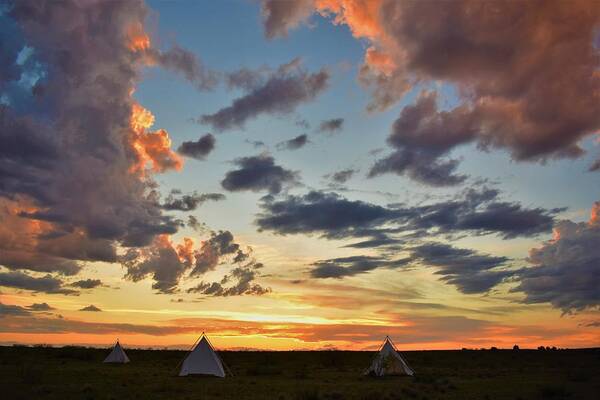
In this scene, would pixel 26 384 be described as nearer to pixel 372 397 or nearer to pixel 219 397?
pixel 219 397

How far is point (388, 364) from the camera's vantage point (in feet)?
166

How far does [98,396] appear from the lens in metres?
32.7

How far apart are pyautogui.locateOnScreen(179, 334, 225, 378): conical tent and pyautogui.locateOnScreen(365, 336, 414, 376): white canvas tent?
1423 centimetres

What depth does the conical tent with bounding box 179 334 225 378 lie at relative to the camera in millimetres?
47969

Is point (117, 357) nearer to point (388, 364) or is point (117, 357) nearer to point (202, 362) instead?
point (202, 362)

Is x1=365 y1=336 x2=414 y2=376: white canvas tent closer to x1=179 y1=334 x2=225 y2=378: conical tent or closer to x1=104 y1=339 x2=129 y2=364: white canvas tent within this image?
x1=179 y1=334 x2=225 y2=378: conical tent

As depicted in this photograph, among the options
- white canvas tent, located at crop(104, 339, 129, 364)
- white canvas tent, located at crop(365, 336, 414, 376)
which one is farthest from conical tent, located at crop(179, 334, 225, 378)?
white canvas tent, located at crop(104, 339, 129, 364)

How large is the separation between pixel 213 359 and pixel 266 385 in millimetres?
7829

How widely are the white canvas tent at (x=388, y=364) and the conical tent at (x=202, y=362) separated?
46.7 feet

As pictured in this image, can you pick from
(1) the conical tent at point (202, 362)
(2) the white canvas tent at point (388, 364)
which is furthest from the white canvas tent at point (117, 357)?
(2) the white canvas tent at point (388, 364)

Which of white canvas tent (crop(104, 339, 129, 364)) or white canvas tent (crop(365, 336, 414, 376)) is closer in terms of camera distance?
white canvas tent (crop(365, 336, 414, 376))

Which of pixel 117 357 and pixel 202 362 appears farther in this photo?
pixel 117 357

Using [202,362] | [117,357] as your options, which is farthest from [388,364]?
[117,357]

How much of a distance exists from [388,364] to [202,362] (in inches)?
676
